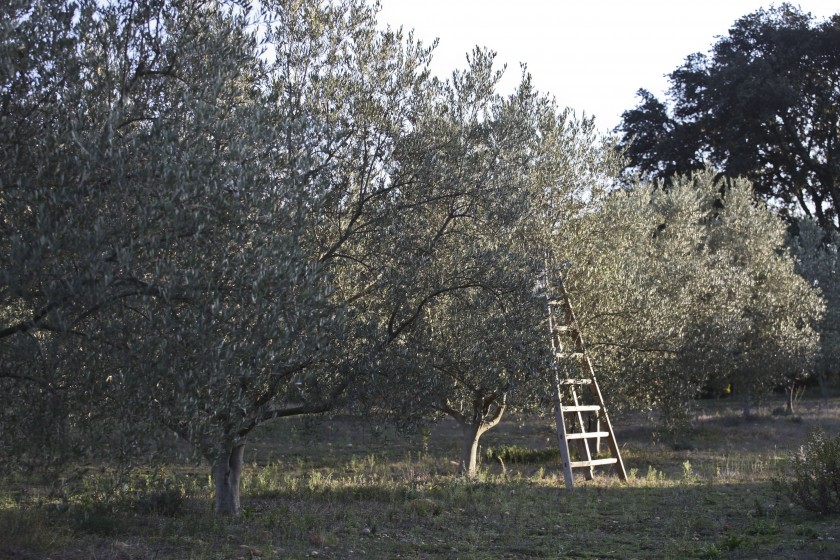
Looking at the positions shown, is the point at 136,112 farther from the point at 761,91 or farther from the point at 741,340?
the point at 761,91

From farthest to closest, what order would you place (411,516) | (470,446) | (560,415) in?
1. (470,446)
2. (560,415)
3. (411,516)

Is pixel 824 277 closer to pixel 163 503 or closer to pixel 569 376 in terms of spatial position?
pixel 569 376

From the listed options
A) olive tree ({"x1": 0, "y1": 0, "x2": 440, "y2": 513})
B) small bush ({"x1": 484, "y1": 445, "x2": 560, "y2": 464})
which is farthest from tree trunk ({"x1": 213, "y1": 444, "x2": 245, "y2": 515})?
small bush ({"x1": 484, "y1": 445, "x2": 560, "y2": 464})

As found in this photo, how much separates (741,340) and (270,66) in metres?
22.6

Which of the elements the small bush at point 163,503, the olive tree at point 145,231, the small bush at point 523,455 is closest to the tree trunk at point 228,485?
the small bush at point 163,503

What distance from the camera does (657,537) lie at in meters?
11.9

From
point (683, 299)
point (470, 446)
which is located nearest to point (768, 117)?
point (683, 299)

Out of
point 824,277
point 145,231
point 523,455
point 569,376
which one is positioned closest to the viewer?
point 145,231

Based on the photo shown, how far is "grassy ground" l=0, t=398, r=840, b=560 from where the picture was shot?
1020 centimetres

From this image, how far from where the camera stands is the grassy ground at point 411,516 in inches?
402

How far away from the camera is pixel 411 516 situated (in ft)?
43.9

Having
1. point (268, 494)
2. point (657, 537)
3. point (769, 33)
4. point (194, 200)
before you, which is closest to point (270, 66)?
point (194, 200)

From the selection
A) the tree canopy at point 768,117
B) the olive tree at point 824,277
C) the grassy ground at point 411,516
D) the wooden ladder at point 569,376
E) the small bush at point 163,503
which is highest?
the tree canopy at point 768,117

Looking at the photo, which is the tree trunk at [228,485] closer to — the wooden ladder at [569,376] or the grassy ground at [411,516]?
the grassy ground at [411,516]
